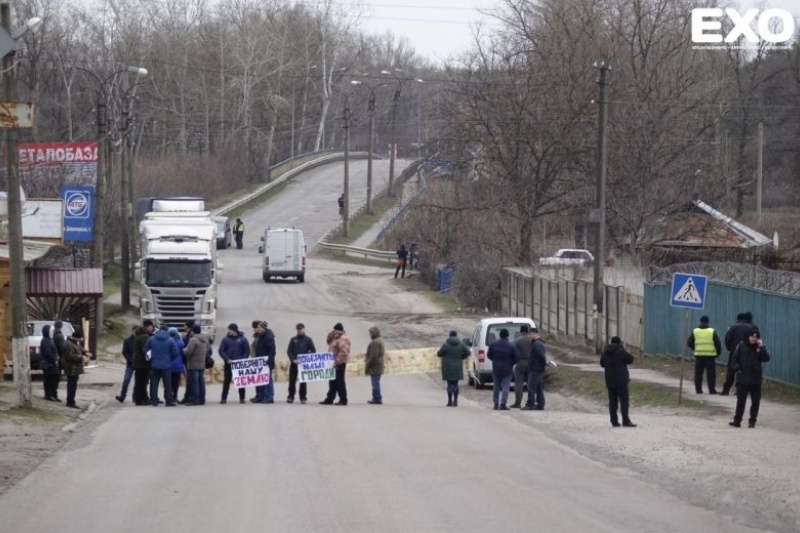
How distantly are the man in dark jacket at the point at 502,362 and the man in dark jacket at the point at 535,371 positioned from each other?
0.38 m

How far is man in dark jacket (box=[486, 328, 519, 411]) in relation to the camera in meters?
24.0

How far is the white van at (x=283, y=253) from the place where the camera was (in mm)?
56531

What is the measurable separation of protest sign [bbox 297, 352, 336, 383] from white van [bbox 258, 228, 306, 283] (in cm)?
3122

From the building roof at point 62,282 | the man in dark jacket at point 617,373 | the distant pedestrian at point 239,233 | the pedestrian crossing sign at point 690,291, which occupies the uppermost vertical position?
the distant pedestrian at point 239,233

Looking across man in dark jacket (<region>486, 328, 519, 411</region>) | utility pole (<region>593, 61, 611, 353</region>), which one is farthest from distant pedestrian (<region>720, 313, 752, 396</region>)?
utility pole (<region>593, 61, 611, 353</region>)

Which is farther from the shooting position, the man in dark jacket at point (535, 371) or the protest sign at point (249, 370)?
the protest sign at point (249, 370)

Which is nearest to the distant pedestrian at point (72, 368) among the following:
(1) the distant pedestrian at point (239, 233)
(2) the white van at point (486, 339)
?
(2) the white van at point (486, 339)

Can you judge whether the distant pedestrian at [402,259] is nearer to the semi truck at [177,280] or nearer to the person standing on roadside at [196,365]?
the semi truck at [177,280]

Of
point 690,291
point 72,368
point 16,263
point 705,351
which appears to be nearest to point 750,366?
point 690,291

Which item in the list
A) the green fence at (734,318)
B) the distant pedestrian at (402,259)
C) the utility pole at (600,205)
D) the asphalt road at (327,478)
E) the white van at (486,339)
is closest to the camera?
the asphalt road at (327,478)

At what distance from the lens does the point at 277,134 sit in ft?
378

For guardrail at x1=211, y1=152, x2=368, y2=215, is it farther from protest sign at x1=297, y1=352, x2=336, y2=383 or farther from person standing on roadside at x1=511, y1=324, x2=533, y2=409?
person standing on roadside at x1=511, y1=324, x2=533, y2=409

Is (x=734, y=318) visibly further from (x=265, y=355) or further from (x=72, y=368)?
(x=72, y=368)

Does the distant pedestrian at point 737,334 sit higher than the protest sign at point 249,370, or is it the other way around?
the distant pedestrian at point 737,334
